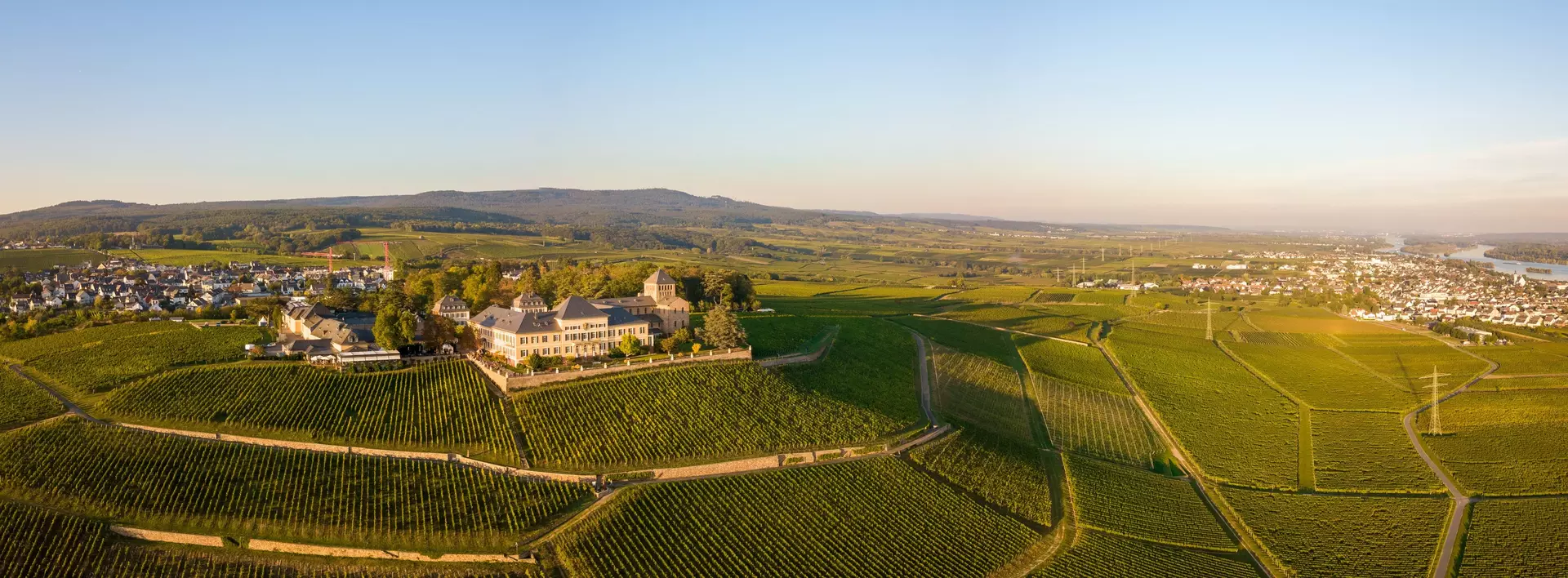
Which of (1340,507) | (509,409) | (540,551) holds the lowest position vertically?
(1340,507)

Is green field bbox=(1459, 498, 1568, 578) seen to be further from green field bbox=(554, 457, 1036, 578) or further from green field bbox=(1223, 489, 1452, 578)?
green field bbox=(554, 457, 1036, 578)

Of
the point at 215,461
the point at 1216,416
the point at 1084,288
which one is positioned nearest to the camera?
the point at 215,461

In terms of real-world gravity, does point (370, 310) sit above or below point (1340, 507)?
above

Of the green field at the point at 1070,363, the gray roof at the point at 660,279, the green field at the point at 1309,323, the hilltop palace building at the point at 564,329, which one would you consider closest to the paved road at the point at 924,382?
the green field at the point at 1070,363

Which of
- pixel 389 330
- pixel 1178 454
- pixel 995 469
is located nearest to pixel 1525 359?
pixel 1178 454

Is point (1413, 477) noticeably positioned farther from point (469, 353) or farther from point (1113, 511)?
point (469, 353)

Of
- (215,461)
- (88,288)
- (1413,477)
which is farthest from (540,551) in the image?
(88,288)

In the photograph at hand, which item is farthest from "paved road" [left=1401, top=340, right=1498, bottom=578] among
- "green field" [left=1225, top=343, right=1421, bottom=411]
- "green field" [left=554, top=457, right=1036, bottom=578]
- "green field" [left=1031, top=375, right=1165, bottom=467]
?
"green field" [left=554, top=457, right=1036, bottom=578]

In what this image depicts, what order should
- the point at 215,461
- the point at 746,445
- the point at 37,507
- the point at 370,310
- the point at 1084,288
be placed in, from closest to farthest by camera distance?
the point at 37,507 < the point at 215,461 < the point at 746,445 < the point at 370,310 < the point at 1084,288

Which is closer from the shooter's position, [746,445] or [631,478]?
[631,478]
